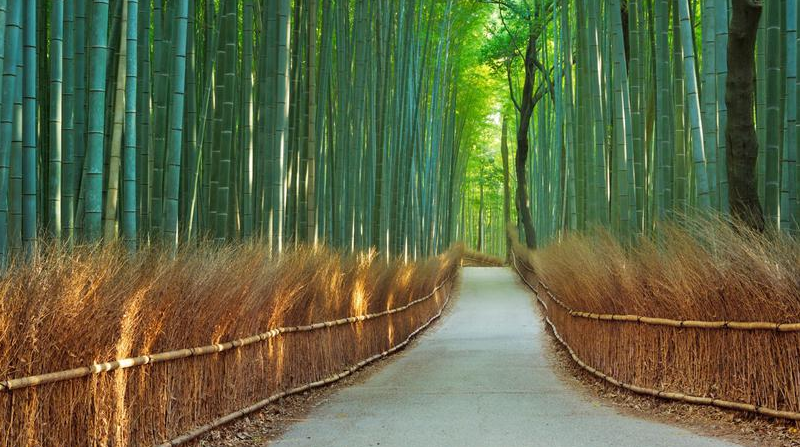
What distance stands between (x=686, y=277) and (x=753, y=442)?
1429 millimetres

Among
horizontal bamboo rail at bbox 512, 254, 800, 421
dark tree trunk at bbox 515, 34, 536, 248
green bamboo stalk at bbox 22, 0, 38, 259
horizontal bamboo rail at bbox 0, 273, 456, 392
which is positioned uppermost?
dark tree trunk at bbox 515, 34, 536, 248

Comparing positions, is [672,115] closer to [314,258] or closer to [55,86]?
[314,258]

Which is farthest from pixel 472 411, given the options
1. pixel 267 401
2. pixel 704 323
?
pixel 704 323

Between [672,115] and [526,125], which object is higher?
[526,125]

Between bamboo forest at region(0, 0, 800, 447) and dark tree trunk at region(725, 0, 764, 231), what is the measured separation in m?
0.01

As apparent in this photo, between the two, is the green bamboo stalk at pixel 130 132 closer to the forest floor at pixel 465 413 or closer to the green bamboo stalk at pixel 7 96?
the green bamboo stalk at pixel 7 96

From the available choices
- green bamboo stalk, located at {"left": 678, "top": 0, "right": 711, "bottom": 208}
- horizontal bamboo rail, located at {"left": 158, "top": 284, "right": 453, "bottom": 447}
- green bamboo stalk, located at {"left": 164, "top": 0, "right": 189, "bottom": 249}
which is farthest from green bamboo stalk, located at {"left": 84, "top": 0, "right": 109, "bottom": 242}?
green bamboo stalk, located at {"left": 678, "top": 0, "right": 711, "bottom": 208}

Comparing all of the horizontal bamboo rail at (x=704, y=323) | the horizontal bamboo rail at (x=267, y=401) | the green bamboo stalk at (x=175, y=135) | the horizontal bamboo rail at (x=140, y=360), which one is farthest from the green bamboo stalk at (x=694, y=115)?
the green bamboo stalk at (x=175, y=135)

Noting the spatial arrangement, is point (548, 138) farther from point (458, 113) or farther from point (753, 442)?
point (753, 442)

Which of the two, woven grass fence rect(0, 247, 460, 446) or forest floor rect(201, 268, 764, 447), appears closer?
woven grass fence rect(0, 247, 460, 446)

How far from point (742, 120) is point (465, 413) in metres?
2.46

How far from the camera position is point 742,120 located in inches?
240

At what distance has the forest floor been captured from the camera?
5203 mm

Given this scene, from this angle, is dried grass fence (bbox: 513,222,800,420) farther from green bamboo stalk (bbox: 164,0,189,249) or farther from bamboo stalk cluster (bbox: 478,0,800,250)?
green bamboo stalk (bbox: 164,0,189,249)
